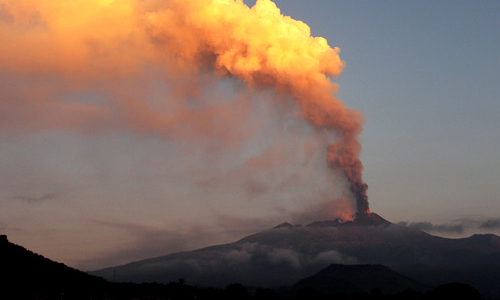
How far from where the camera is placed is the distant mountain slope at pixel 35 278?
73.3 m

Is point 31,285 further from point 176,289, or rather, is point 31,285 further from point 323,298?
point 323,298

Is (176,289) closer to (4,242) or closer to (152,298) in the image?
(152,298)

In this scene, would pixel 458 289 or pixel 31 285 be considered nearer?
pixel 31 285

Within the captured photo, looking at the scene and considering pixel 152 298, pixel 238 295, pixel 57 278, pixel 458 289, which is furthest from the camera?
pixel 458 289

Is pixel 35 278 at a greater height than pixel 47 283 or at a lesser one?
greater

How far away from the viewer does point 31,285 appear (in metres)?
76.8

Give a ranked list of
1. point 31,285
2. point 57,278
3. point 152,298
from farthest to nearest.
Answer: point 152,298 < point 57,278 < point 31,285

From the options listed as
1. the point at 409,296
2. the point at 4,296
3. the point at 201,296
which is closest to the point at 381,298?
the point at 409,296

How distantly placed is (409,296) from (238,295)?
4925 centimetres

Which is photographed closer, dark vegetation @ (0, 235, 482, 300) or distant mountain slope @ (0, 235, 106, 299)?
distant mountain slope @ (0, 235, 106, 299)

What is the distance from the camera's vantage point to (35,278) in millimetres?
81062

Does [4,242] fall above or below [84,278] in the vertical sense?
above

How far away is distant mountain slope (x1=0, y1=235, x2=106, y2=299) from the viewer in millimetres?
73312

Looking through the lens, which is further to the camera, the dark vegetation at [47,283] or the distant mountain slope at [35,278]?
the dark vegetation at [47,283]
